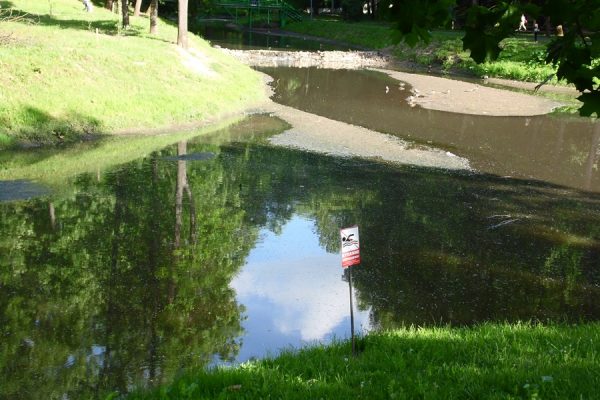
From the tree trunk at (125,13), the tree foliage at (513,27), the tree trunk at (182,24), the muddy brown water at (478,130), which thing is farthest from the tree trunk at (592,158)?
the tree trunk at (125,13)

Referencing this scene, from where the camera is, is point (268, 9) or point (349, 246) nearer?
point (349, 246)

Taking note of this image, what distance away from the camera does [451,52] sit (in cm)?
4872

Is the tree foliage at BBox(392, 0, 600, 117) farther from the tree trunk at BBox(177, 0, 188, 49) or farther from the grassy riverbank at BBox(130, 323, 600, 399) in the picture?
the tree trunk at BBox(177, 0, 188, 49)

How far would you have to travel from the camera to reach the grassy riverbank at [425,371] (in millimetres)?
6160

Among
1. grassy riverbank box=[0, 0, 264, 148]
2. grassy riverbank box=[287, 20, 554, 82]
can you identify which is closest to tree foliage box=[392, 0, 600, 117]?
grassy riverbank box=[0, 0, 264, 148]

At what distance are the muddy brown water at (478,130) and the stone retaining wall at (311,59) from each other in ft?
30.5

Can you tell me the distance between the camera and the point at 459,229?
1425cm

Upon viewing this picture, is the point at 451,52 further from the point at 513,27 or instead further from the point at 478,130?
the point at 513,27

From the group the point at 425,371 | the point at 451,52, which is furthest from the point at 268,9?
the point at 425,371

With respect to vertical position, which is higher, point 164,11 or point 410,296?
point 164,11

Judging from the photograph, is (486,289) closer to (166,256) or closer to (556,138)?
(166,256)

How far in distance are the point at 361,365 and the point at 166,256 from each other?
18.9 feet

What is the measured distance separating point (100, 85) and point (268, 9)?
59892 mm

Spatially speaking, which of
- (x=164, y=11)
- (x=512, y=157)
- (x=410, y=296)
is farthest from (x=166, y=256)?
(x=164, y=11)
